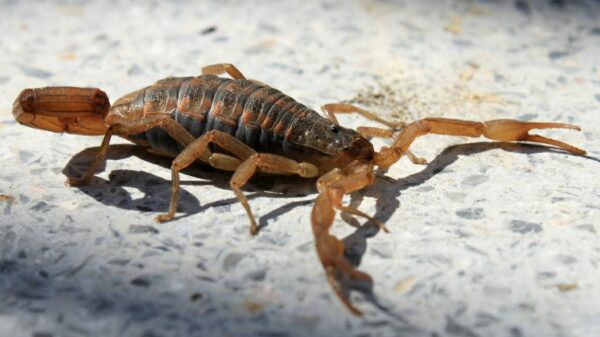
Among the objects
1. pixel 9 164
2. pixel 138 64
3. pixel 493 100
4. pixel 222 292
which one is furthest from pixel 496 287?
pixel 138 64

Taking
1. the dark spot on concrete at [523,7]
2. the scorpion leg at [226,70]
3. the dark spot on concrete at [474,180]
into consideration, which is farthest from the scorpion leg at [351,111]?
the dark spot on concrete at [523,7]

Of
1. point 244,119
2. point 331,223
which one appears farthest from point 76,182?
point 331,223

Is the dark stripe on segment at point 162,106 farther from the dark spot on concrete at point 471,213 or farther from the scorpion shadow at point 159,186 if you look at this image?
the dark spot on concrete at point 471,213

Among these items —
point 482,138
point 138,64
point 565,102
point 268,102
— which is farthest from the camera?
point 138,64

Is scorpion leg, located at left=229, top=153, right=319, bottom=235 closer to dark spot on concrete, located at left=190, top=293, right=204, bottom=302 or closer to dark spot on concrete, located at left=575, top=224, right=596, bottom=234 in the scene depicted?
dark spot on concrete, located at left=190, top=293, right=204, bottom=302

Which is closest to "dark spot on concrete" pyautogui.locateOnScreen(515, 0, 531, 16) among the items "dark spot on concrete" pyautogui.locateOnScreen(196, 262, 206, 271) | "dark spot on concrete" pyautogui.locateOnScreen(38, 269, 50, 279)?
"dark spot on concrete" pyautogui.locateOnScreen(196, 262, 206, 271)

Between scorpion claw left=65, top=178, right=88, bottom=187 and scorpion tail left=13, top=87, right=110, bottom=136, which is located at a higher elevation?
scorpion tail left=13, top=87, right=110, bottom=136

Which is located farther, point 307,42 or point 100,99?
point 307,42

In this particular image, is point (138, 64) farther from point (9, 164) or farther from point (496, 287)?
point (496, 287)
